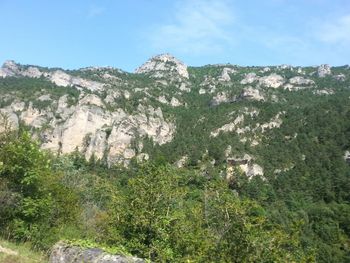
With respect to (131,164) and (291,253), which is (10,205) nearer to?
(291,253)

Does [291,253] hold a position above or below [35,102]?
below

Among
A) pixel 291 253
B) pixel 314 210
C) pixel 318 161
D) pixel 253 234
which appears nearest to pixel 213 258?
pixel 253 234

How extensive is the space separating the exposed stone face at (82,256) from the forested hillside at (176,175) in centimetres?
27

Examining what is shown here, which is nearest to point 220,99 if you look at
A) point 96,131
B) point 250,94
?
point 250,94

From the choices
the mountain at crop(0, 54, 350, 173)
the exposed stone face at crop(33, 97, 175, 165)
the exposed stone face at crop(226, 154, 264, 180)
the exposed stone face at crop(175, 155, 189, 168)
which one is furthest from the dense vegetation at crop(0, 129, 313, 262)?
the exposed stone face at crop(33, 97, 175, 165)

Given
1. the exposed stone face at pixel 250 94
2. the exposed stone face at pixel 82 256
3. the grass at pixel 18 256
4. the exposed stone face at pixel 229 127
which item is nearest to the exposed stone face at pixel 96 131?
the exposed stone face at pixel 229 127

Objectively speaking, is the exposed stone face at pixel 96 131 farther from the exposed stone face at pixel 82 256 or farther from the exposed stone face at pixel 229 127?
the exposed stone face at pixel 82 256

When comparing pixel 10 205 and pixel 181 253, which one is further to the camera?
pixel 10 205

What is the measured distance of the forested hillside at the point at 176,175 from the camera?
15992 millimetres

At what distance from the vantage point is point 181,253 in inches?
631

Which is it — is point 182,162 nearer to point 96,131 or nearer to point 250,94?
point 96,131

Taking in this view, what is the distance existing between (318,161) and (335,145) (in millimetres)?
→ 9321

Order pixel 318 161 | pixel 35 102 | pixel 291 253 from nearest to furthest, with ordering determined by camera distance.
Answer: pixel 291 253 → pixel 318 161 → pixel 35 102

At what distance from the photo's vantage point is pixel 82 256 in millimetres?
10328
